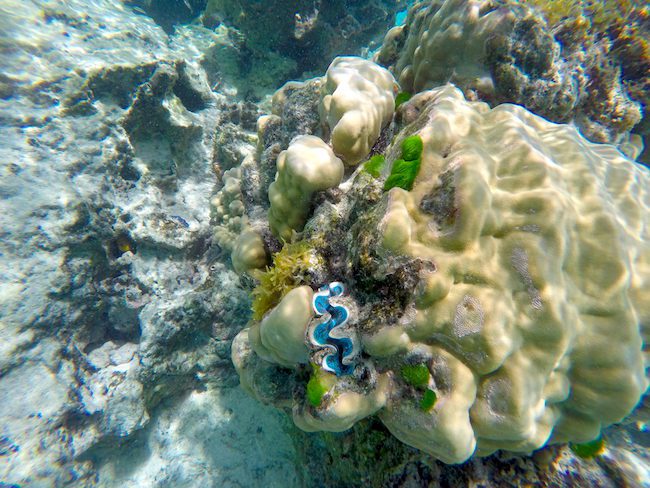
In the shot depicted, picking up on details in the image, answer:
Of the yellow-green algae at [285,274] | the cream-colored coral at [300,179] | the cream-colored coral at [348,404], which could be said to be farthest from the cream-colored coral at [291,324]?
the cream-colored coral at [300,179]

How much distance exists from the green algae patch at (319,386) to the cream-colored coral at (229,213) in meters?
2.48

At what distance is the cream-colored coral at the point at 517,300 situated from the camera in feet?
5.82

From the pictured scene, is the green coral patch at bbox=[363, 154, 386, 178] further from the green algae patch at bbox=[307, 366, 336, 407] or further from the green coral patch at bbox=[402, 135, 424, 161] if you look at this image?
the green algae patch at bbox=[307, 366, 336, 407]

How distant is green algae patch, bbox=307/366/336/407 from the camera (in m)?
2.01

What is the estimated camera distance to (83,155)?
4961 mm

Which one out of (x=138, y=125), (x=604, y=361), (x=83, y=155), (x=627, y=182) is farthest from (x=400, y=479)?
(x=138, y=125)

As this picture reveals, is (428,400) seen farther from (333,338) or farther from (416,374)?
(333,338)

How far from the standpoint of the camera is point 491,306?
1.77m

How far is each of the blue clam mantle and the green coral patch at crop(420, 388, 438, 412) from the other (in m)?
0.49

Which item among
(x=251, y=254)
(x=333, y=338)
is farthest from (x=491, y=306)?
(x=251, y=254)

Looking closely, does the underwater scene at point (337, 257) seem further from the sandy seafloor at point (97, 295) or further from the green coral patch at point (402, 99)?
the green coral patch at point (402, 99)

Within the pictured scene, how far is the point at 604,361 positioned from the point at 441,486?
1.36m

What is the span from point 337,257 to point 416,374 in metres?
1.02

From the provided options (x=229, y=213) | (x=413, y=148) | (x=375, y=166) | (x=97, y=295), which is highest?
(x=413, y=148)
